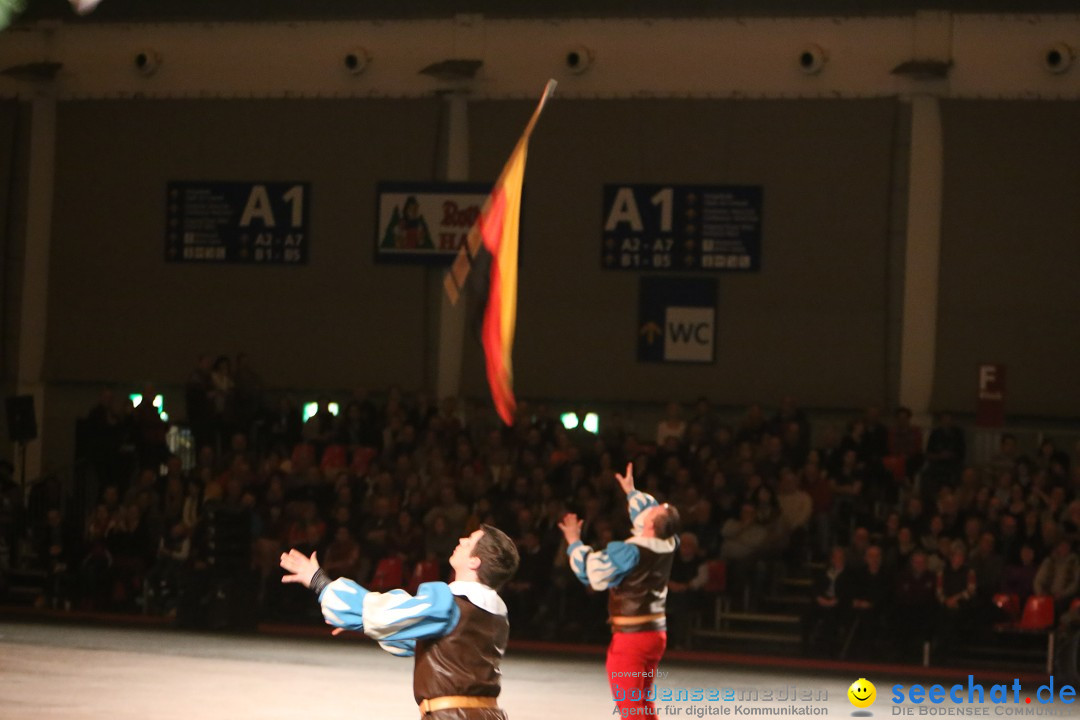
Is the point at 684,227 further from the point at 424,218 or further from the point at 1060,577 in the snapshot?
the point at 1060,577

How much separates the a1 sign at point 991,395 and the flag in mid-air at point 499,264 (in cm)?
1413

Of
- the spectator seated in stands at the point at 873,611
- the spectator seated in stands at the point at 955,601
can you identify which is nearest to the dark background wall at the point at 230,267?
the spectator seated in stands at the point at 873,611

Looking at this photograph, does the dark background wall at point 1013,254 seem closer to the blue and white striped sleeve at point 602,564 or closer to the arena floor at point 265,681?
the arena floor at point 265,681

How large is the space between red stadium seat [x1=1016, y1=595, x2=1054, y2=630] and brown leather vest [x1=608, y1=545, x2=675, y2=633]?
7354 mm

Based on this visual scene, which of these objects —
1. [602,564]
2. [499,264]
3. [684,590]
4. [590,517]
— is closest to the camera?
[499,264]

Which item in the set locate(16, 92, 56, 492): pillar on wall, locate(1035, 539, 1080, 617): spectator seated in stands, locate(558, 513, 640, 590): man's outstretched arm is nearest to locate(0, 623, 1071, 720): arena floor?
locate(1035, 539, 1080, 617): spectator seated in stands

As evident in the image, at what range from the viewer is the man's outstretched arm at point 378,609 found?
19.9 feet

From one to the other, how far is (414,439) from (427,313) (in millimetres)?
3815

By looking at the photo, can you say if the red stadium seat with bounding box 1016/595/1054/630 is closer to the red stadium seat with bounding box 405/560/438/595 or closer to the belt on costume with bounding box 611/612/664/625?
the red stadium seat with bounding box 405/560/438/595

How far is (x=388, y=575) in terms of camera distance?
17766mm

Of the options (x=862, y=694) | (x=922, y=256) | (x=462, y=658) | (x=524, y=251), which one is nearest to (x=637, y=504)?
(x=862, y=694)

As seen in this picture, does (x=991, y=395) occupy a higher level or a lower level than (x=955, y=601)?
higher

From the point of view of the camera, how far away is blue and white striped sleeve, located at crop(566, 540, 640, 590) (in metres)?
9.85

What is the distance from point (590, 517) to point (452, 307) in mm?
7207
